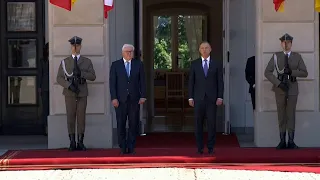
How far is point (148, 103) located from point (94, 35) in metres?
5.24

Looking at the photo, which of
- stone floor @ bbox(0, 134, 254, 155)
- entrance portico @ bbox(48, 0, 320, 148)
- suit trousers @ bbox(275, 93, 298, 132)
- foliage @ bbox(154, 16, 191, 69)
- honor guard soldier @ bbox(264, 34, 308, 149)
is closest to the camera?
honor guard soldier @ bbox(264, 34, 308, 149)

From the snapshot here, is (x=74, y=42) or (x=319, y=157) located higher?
(x=74, y=42)

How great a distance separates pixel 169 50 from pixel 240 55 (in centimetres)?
590

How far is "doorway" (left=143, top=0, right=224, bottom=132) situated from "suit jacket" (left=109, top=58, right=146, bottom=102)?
13.9 ft

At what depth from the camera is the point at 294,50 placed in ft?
38.0

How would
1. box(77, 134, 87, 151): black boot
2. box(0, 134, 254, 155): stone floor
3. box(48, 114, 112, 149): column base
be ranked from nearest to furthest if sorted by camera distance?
box(77, 134, 87, 151): black boot → box(48, 114, 112, 149): column base → box(0, 134, 254, 155): stone floor

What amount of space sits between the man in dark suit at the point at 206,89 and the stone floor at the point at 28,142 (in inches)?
67.0

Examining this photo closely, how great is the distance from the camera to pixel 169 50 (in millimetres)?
19578

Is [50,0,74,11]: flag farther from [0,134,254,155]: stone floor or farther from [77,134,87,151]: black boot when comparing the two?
[0,134,254,155]: stone floor

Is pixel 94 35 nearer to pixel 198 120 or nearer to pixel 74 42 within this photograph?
pixel 74 42

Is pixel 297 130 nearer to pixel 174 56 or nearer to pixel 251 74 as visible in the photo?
pixel 251 74

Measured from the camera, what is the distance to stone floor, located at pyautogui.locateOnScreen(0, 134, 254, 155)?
12.1 m

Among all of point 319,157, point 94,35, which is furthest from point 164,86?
point 319,157

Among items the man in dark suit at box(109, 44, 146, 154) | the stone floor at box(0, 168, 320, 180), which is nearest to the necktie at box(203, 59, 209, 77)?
the man in dark suit at box(109, 44, 146, 154)
